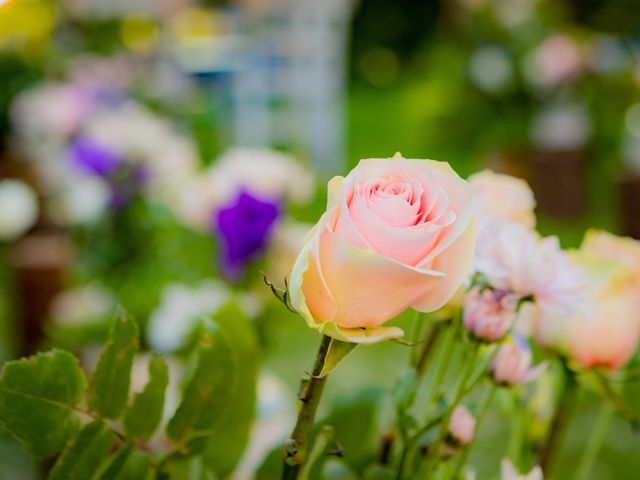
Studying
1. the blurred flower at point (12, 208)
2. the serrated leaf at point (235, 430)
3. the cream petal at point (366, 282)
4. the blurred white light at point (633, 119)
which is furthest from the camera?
the blurred white light at point (633, 119)

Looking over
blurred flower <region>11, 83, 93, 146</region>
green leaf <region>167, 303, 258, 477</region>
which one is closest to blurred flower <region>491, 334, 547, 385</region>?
green leaf <region>167, 303, 258, 477</region>

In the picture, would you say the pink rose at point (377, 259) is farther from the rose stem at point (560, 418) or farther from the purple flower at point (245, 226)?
the purple flower at point (245, 226)

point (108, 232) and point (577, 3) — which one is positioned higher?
point (577, 3)

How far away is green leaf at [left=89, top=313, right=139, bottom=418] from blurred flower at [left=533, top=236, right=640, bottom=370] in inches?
7.2

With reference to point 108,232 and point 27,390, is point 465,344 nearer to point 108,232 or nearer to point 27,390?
point 27,390

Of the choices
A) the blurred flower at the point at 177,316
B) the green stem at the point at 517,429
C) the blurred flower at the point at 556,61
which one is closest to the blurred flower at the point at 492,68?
the blurred flower at the point at 556,61

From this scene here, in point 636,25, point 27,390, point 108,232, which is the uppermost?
point 636,25

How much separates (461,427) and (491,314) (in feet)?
0.21

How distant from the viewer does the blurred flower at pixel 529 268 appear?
32 centimetres

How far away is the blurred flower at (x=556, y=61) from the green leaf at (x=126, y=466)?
10.2 feet

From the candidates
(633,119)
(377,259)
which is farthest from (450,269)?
(633,119)

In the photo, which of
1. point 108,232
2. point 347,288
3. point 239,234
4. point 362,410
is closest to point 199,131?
point 108,232

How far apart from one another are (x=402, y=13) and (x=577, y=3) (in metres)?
2.48

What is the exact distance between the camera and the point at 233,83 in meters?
4.68
